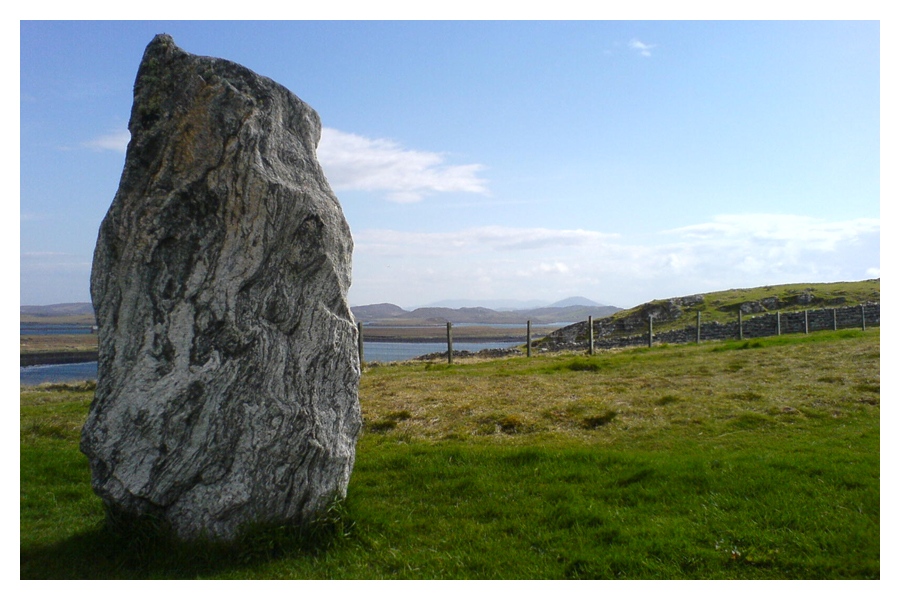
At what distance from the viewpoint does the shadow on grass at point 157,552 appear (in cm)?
595

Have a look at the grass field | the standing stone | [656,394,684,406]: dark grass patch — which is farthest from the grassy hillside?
the standing stone

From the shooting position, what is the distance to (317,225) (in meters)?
6.90

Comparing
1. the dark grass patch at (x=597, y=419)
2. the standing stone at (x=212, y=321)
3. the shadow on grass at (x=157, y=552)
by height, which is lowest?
the shadow on grass at (x=157, y=552)

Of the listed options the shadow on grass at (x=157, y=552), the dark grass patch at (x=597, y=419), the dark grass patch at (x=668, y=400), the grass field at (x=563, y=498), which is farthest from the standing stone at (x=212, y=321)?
the dark grass patch at (x=668, y=400)

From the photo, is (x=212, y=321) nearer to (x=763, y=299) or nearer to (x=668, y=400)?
(x=668, y=400)

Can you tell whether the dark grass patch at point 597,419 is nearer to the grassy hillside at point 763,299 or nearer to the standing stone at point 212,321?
the standing stone at point 212,321

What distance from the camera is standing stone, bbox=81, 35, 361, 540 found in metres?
6.18

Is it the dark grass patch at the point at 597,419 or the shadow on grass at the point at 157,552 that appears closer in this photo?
the shadow on grass at the point at 157,552

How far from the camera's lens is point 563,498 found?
7.85 meters

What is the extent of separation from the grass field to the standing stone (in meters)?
0.57

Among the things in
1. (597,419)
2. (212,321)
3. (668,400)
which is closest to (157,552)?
(212,321)

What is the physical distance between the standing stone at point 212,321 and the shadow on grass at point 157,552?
0.48 feet

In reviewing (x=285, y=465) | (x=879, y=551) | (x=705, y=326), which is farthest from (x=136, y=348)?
(x=705, y=326)

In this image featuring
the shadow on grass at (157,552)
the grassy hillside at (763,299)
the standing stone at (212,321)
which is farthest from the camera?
the grassy hillside at (763,299)
